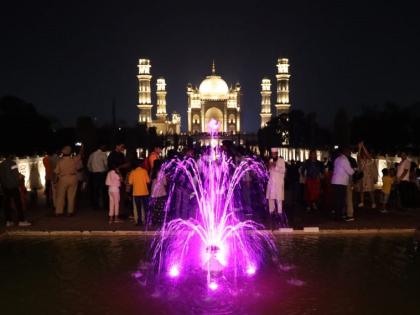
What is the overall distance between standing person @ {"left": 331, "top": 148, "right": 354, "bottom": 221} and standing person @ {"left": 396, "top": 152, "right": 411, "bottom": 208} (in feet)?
7.12

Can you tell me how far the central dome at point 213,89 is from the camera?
101438 millimetres

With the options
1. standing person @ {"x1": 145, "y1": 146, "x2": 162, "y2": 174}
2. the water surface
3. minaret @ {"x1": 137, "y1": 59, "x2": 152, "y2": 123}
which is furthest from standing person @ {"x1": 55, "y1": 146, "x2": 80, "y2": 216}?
minaret @ {"x1": 137, "y1": 59, "x2": 152, "y2": 123}

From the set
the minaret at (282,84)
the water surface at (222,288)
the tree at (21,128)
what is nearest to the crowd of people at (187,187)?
the water surface at (222,288)

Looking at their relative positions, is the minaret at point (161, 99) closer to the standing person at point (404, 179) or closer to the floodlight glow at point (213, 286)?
the standing person at point (404, 179)

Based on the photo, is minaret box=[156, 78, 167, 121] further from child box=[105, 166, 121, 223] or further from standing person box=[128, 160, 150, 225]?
standing person box=[128, 160, 150, 225]

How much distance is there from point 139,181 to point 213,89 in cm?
9081

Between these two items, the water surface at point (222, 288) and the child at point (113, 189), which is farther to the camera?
the child at point (113, 189)

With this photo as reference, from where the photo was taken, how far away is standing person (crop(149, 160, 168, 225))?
465 inches

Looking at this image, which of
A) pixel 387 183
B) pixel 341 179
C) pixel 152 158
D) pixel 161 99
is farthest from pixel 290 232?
pixel 161 99

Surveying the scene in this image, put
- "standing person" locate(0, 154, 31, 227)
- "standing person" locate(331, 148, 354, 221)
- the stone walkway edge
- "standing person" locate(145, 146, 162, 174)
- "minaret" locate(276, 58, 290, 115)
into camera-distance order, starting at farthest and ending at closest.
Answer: "minaret" locate(276, 58, 290, 115) → "standing person" locate(145, 146, 162, 174) → "standing person" locate(331, 148, 354, 221) → "standing person" locate(0, 154, 31, 227) → the stone walkway edge

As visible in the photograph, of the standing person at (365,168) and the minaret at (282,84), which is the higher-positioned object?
the minaret at (282,84)

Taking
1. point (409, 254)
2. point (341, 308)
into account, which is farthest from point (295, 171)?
point (341, 308)

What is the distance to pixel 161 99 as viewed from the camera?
9762 cm

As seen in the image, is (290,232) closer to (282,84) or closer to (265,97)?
(282,84)
